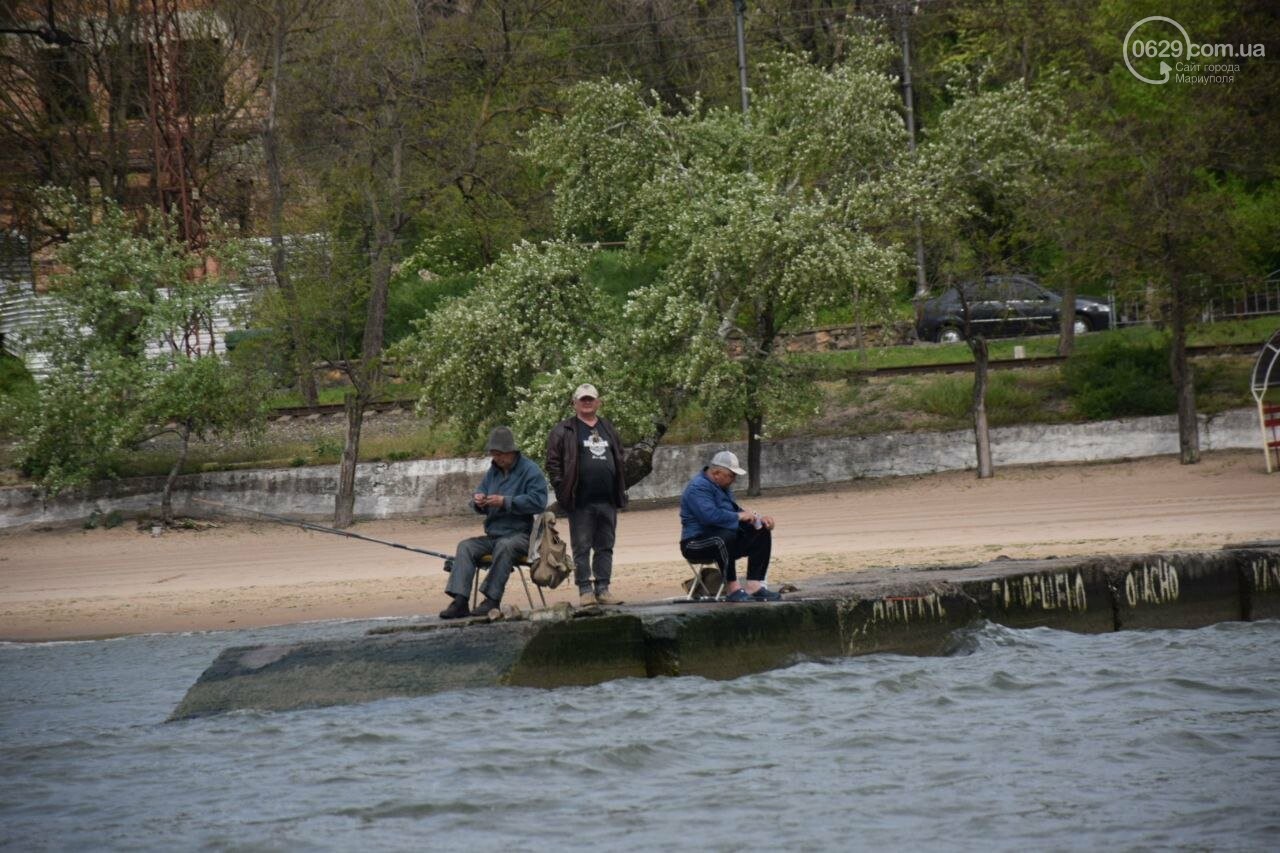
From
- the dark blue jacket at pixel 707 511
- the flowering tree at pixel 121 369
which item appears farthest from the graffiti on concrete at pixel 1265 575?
the flowering tree at pixel 121 369

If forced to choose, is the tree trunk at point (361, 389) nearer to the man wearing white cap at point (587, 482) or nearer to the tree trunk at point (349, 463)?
the tree trunk at point (349, 463)

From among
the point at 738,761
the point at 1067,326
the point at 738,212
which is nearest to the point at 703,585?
the point at 738,761

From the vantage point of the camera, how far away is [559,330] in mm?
28359

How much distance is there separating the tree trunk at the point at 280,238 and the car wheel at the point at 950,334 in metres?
15.1

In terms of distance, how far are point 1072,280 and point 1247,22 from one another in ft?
19.3

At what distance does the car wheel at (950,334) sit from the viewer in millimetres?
38125

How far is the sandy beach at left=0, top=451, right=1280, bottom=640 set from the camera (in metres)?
20.2

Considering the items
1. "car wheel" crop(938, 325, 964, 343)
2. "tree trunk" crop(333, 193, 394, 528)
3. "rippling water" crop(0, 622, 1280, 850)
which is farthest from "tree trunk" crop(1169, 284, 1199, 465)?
"tree trunk" crop(333, 193, 394, 528)

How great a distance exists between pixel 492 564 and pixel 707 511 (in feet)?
6.52

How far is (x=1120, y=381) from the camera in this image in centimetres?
2961

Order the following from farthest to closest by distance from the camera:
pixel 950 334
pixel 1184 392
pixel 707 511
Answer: pixel 950 334
pixel 1184 392
pixel 707 511

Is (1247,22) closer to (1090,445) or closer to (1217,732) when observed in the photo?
(1090,445)

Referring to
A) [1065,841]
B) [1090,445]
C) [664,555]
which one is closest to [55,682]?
[664,555]

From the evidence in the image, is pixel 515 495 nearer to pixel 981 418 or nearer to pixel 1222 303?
pixel 981 418
